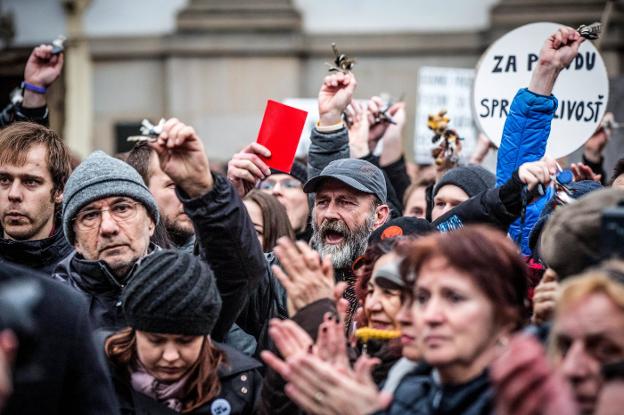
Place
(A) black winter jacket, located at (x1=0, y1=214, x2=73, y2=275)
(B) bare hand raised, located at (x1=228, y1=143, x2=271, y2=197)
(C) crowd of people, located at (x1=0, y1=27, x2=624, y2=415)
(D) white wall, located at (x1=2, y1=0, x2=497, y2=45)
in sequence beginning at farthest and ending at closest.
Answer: (D) white wall, located at (x1=2, y1=0, x2=497, y2=45) < (A) black winter jacket, located at (x1=0, y1=214, x2=73, y2=275) < (B) bare hand raised, located at (x1=228, y1=143, x2=271, y2=197) < (C) crowd of people, located at (x1=0, y1=27, x2=624, y2=415)

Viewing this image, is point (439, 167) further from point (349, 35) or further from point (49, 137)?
point (349, 35)

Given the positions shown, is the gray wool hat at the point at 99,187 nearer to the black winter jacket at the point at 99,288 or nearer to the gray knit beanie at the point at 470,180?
the black winter jacket at the point at 99,288

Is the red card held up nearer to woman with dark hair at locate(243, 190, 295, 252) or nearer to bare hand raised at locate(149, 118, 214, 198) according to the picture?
bare hand raised at locate(149, 118, 214, 198)

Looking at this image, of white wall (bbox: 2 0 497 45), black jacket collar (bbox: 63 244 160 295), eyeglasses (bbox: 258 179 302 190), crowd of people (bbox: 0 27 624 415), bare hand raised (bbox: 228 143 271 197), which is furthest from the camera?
white wall (bbox: 2 0 497 45)

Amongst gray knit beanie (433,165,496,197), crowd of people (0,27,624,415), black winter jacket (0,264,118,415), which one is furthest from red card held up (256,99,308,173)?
black winter jacket (0,264,118,415)

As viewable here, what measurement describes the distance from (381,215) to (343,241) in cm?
30

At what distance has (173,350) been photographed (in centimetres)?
380

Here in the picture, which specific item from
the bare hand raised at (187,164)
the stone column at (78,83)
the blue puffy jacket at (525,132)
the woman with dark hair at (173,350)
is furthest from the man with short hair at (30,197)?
the stone column at (78,83)

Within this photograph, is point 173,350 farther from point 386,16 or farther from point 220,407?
point 386,16

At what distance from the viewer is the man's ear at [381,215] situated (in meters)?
5.46

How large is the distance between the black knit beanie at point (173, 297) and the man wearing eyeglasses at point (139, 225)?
150mm

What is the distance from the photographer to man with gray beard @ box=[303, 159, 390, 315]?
5.25 m

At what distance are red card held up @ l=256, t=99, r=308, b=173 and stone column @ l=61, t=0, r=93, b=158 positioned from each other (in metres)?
8.56

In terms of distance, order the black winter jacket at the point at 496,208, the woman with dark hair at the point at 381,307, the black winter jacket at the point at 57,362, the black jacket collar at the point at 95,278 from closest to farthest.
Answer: the black winter jacket at the point at 57,362 → the woman with dark hair at the point at 381,307 → the black winter jacket at the point at 496,208 → the black jacket collar at the point at 95,278
